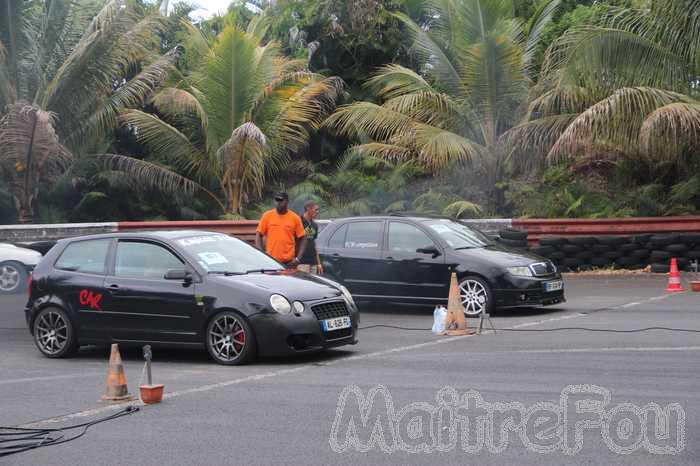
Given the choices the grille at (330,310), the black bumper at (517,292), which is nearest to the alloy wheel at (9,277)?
the black bumper at (517,292)

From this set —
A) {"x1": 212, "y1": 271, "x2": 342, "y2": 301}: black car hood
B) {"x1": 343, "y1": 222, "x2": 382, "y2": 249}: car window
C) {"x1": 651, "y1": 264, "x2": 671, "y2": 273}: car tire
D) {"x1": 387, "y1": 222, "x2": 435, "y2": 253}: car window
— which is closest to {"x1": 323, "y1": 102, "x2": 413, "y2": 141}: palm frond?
{"x1": 651, "y1": 264, "x2": 671, "y2": 273}: car tire

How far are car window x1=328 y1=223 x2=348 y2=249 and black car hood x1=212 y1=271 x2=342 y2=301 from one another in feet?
14.9

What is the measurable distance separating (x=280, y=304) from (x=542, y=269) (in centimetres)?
556

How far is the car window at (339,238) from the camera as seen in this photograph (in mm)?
15992

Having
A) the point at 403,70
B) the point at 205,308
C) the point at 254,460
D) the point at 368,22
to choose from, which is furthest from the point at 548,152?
the point at 254,460

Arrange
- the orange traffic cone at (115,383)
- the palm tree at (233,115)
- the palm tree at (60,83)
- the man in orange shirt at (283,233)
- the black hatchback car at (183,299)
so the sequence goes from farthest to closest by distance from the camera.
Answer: the palm tree at (233,115), the palm tree at (60,83), the man in orange shirt at (283,233), the black hatchback car at (183,299), the orange traffic cone at (115,383)

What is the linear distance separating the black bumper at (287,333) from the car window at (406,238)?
485 cm

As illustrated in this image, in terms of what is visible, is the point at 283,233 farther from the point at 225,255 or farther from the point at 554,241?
the point at 554,241

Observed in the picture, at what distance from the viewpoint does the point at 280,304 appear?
1058cm

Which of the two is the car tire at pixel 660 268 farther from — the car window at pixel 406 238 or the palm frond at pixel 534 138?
the car window at pixel 406 238

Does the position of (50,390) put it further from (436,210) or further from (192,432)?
(436,210)

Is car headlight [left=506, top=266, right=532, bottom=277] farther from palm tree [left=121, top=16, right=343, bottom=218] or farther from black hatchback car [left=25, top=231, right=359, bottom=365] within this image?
palm tree [left=121, top=16, right=343, bottom=218]

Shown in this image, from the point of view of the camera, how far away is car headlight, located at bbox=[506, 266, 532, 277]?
573 inches

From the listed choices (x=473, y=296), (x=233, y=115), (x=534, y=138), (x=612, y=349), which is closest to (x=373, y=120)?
(x=233, y=115)
